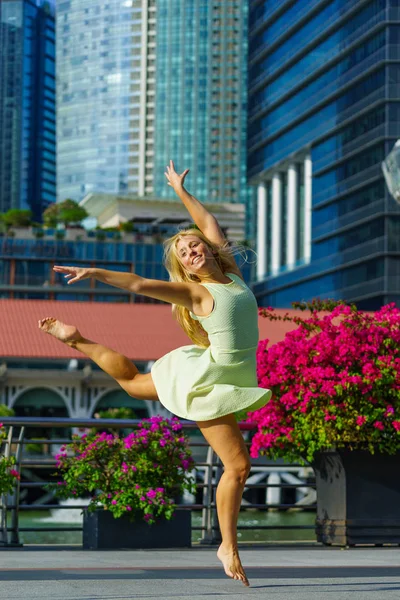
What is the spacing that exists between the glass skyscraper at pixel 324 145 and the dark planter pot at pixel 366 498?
7604cm

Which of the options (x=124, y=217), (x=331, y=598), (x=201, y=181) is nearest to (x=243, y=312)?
(x=331, y=598)

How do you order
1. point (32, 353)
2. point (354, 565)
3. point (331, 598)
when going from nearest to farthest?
point (331, 598)
point (354, 565)
point (32, 353)

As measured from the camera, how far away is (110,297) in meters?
114

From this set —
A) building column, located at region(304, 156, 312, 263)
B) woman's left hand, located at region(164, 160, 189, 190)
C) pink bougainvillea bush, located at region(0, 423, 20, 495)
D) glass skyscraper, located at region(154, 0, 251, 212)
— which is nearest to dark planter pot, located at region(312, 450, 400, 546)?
pink bougainvillea bush, located at region(0, 423, 20, 495)

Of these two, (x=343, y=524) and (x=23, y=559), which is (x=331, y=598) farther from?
(x=343, y=524)

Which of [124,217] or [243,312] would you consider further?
[124,217]

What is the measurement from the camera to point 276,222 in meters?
119

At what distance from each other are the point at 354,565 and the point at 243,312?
6.42 feet

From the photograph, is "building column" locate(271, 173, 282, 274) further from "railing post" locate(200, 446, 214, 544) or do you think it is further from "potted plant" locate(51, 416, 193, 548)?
"potted plant" locate(51, 416, 193, 548)

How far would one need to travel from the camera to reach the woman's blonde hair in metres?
5.46

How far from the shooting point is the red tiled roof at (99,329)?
62.7 meters

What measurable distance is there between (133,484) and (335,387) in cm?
154

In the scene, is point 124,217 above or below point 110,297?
above

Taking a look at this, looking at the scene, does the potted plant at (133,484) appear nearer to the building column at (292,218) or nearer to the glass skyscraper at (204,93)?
the building column at (292,218)
